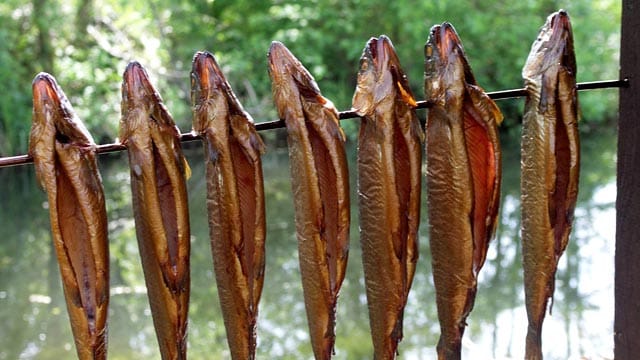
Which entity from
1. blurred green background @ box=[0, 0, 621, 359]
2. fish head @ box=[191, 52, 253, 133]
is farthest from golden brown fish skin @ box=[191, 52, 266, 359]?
blurred green background @ box=[0, 0, 621, 359]

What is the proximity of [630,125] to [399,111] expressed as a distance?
2.18ft

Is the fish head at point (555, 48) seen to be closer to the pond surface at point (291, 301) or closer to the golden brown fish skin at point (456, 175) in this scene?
the golden brown fish skin at point (456, 175)

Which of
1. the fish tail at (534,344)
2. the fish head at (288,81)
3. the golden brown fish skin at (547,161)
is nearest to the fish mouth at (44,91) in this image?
the fish head at (288,81)

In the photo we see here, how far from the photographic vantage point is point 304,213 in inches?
65.4

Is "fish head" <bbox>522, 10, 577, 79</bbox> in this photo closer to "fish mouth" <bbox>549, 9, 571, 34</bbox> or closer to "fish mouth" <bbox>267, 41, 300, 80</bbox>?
"fish mouth" <bbox>549, 9, 571, 34</bbox>

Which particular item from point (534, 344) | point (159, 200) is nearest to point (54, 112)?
point (159, 200)

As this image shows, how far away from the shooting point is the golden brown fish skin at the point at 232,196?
1.59 metres

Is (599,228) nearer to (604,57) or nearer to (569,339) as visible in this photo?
(569,339)

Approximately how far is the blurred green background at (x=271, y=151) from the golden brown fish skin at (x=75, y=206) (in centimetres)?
486

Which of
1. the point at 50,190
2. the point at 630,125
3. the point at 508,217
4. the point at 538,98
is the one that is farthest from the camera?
the point at 508,217

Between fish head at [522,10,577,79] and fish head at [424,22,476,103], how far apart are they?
0.66ft

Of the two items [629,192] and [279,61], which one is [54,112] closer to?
[279,61]

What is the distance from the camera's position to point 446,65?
5.61ft

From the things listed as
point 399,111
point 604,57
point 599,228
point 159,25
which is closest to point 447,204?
point 399,111
